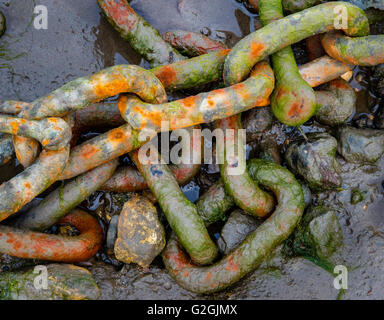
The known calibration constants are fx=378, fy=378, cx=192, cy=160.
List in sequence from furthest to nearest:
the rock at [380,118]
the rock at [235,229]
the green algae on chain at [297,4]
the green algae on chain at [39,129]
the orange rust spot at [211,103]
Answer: the rock at [380,118]
the green algae on chain at [297,4]
the rock at [235,229]
the orange rust spot at [211,103]
the green algae on chain at [39,129]

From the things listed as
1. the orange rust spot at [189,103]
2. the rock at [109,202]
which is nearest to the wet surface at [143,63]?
the rock at [109,202]

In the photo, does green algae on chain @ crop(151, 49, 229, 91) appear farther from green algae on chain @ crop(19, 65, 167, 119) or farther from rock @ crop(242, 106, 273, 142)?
rock @ crop(242, 106, 273, 142)

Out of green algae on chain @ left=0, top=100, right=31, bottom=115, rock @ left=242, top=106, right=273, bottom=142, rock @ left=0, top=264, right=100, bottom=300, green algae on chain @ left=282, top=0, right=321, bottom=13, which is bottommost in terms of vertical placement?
rock @ left=0, top=264, right=100, bottom=300

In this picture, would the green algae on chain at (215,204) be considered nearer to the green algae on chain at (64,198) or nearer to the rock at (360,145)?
the green algae on chain at (64,198)

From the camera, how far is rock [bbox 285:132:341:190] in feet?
7.70

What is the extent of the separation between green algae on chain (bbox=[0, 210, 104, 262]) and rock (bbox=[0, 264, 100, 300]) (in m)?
0.09

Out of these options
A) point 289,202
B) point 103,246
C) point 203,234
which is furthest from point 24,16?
point 289,202

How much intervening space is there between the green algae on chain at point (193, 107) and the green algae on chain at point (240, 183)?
0.29 m

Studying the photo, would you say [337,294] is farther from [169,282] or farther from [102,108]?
[102,108]

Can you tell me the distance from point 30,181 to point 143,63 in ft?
3.71

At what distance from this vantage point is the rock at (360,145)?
2.41 meters

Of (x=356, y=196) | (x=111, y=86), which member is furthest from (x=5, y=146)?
(x=356, y=196)

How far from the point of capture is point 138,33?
2.38 metres

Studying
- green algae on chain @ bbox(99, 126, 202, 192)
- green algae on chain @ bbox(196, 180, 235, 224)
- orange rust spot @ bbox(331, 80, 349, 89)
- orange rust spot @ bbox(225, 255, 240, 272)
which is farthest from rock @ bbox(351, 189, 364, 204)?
green algae on chain @ bbox(99, 126, 202, 192)
